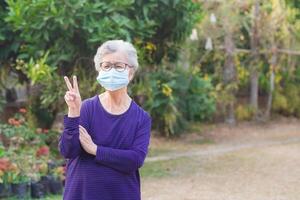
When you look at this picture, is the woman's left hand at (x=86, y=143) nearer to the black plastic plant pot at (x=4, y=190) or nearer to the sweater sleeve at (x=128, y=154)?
the sweater sleeve at (x=128, y=154)

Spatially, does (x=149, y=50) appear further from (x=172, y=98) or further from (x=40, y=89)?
(x=172, y=98)

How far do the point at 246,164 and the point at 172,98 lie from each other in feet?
8.59

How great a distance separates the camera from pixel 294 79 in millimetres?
17578

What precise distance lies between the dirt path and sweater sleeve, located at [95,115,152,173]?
4.27 m

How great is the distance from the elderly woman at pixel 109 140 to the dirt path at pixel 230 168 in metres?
4.29

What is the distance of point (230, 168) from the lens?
9914 mm

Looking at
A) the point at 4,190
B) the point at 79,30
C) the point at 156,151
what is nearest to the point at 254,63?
the point at 156,151

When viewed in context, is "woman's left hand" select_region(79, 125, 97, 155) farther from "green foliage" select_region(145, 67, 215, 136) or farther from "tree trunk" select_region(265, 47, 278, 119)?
"tree trunk" select_region(265, 47, 278, 119)

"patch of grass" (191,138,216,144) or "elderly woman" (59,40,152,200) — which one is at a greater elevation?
"elderly woman" (59,40,152,200)

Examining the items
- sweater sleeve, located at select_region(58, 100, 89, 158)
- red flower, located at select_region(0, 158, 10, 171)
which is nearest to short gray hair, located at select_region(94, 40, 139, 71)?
sweater sleeve, located at select_region(58, 100, 89, 158)

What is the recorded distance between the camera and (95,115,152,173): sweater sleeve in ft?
10.7

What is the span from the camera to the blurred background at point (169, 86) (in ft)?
26.0

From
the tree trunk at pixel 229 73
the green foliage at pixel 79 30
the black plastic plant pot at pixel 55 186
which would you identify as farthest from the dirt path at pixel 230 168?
the green foliage at pixel 79 30

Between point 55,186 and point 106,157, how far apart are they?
4.31 metres
